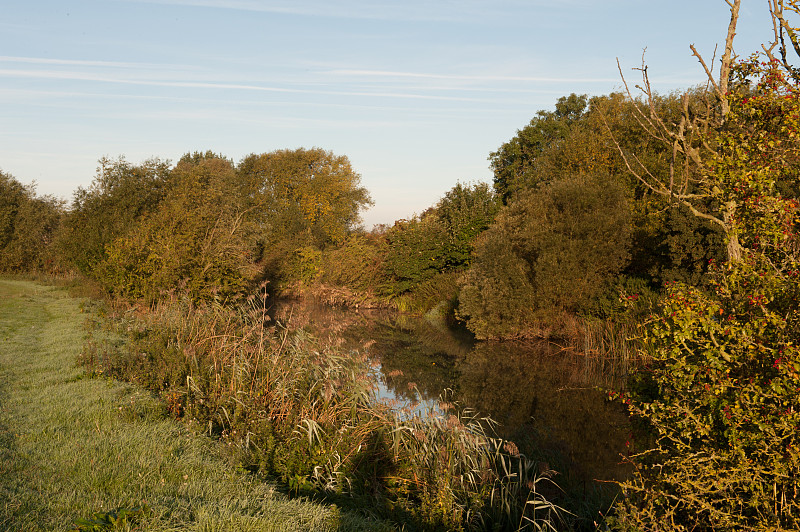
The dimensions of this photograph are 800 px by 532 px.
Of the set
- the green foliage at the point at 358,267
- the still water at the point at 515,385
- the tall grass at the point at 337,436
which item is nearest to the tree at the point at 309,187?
the green foliage at the point at 358,267

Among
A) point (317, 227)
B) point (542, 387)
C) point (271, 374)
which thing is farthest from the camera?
point (317, 227)

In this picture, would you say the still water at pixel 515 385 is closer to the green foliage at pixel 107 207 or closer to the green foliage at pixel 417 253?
the green foliage at pixel 417 253

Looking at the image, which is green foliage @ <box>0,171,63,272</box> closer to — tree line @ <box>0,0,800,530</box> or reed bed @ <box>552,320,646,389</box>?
tree line @ <box>0,0,800,530</box>

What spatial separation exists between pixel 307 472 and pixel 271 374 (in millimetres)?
1950

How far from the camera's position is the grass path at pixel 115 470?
13.4 ft

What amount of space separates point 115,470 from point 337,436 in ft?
9.02

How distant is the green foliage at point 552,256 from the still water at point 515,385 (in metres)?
1.20

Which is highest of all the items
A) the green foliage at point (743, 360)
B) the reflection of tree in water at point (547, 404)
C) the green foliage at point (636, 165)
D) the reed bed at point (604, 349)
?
the green foliage at point (636, 165)

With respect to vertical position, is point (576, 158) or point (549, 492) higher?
point (576, 158)

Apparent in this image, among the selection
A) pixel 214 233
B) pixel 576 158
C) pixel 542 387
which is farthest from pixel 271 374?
pixel 576 158

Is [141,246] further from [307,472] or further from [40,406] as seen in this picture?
[307,472]

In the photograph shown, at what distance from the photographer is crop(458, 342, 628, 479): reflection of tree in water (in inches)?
366

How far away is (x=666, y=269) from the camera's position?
17.0 m

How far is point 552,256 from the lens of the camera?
18.5 m
